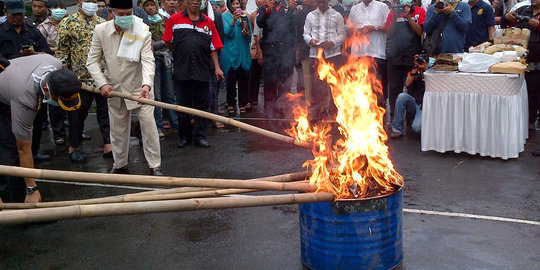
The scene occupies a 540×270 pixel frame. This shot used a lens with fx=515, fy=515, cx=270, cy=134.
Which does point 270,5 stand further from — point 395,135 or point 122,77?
point 122,77

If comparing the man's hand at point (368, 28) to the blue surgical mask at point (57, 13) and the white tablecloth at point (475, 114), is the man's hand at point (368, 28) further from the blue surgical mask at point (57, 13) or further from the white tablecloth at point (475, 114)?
the blue surgical mask at point (57, 13)

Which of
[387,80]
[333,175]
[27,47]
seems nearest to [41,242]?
[333,175]

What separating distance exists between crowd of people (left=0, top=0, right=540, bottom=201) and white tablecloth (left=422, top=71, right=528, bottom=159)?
2.77ft

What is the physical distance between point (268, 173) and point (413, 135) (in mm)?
3016

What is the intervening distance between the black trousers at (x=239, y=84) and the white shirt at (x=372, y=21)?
2616mm

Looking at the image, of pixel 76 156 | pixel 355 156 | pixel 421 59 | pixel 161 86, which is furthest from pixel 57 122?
pixel 355 156

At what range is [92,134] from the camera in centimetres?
998

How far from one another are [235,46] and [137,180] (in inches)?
301

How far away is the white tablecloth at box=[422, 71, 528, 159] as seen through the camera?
7.10 m

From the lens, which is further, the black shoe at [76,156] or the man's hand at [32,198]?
the black shoe at [76,156]

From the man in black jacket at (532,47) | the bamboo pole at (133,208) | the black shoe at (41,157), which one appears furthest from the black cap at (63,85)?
the man in black jacket at (532,47)

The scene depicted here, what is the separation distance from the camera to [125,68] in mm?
6738

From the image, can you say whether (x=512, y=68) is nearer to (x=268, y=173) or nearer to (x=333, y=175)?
(x=268, y=173)

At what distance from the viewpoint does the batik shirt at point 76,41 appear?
7.66 metres
